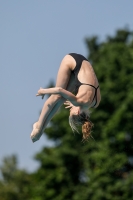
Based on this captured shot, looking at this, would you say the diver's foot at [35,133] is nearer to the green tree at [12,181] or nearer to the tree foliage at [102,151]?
the tree foliage at [102,151]

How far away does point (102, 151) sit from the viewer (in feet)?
132

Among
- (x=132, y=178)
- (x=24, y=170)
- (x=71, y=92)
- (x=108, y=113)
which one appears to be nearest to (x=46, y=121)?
(x=71, y=92)

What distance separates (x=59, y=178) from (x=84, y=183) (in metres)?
1.64

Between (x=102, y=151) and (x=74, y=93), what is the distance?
2575cm

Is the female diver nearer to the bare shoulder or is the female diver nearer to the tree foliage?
the bare shoulder

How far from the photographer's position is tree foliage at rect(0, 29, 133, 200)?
4006cm

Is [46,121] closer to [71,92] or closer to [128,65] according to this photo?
[71,92]

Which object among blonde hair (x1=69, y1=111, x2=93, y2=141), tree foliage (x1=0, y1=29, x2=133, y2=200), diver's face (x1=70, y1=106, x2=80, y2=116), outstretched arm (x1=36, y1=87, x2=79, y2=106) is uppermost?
outstretched arm (x1=36, y1=87, x2=79, y2=106)

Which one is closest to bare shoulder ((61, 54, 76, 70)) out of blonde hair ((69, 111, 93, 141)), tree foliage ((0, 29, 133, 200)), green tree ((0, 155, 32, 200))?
blonde hair ((69, 111, 93, 141))

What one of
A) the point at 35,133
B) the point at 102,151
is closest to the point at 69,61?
the point at 35,133

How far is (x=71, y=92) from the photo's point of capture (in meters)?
15.0

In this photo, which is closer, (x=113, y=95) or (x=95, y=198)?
(x=95, y=198)

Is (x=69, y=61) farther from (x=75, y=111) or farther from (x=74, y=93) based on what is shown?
(x=75, y=111)

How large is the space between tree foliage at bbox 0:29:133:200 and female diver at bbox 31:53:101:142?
24448mm
